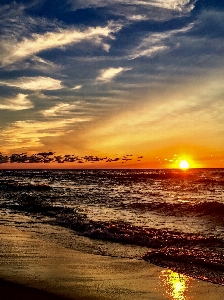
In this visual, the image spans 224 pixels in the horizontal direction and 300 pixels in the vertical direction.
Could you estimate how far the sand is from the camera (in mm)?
5789

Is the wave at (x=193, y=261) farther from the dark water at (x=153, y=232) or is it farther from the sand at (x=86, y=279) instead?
the sand at (x=86, y=279)

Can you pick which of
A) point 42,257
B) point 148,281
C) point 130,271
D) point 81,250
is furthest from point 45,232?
point 148,281

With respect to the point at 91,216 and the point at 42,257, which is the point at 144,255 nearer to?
the point at 42,257

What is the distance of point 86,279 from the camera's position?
6605mm

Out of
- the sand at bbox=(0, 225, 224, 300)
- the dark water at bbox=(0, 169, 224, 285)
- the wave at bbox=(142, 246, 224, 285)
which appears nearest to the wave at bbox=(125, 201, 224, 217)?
the dark water at bbox=(0, 169, 224, 285)

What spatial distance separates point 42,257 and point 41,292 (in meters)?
2.55

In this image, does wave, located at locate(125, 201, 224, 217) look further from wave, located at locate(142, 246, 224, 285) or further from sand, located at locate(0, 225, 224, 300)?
sand, located at locate(0, 225, 224, 300)

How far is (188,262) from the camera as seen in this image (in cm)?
823

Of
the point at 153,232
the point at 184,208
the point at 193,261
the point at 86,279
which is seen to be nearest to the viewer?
the point at 86,279

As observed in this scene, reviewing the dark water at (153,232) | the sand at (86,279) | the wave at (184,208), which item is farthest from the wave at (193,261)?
the wave at (184,208)

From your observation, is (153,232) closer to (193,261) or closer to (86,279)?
(193,261)

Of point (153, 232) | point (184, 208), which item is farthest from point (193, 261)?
point (184, 208)

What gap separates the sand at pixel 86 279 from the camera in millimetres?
5789

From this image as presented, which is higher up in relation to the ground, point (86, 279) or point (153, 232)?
point (86, 279)
